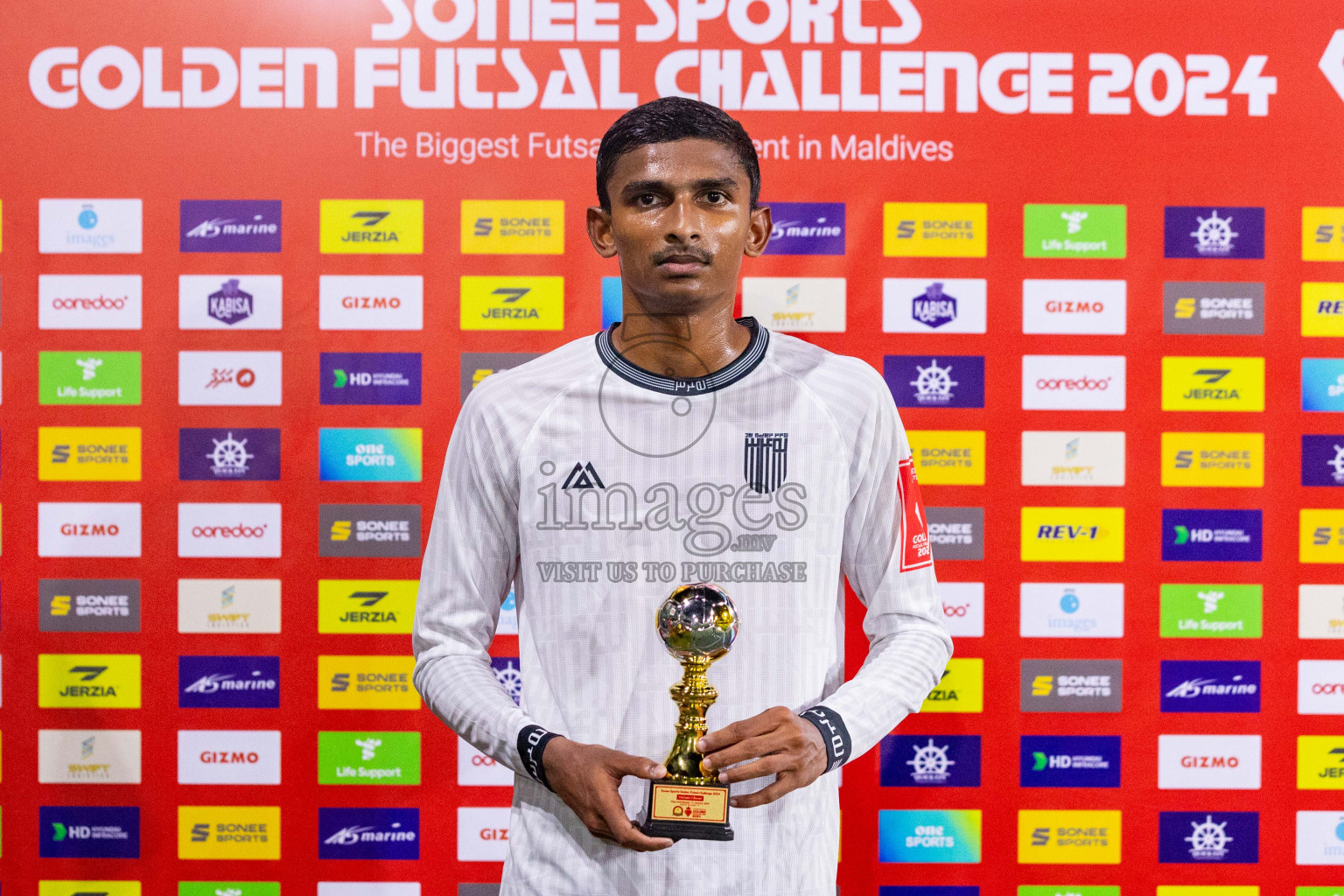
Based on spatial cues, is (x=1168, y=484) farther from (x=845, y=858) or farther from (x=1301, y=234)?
(x=845, y=858)

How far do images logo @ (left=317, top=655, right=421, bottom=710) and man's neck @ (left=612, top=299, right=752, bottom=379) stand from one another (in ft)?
4.01

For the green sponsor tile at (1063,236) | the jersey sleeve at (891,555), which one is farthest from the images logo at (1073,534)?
the jersey sleeve at (891,555)

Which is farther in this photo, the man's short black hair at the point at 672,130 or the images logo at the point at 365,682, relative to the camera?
the images logo at the point at 365,682

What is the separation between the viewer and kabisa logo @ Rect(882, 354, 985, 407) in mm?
2195

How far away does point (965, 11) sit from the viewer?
7.13 ft

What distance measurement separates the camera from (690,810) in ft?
3.75

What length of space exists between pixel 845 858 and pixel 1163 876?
2.55ft

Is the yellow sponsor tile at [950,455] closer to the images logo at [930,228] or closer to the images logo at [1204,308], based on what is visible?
the images logo at [930,228]

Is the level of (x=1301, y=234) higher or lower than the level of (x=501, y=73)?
lower

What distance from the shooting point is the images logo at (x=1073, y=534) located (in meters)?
2.20

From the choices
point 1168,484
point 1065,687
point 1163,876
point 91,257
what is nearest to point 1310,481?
point 1168,484

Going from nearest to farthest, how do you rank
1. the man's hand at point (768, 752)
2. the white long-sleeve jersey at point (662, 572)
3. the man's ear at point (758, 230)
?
1. the man's hand at point (768, 752)
2. the white long-sleeve jersey at point (662, 572)
3. the man's ear at point (758, 230)

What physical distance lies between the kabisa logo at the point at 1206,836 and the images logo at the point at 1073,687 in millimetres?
322

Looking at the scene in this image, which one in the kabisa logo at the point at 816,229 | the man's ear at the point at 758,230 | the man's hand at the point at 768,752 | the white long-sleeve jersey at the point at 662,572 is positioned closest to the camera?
the man's hand at the point at 768,752
